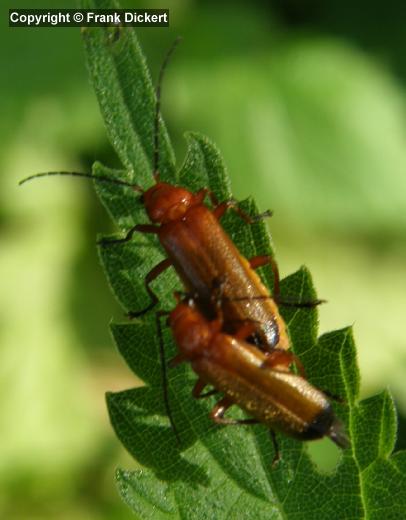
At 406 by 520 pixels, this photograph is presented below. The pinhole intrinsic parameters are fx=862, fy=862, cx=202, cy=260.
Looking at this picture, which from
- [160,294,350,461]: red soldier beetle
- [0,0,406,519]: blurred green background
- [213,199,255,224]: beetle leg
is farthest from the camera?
[0,0,406,519]: blurred green background

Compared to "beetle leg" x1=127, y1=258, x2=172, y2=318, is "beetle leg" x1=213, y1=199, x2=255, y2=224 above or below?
above

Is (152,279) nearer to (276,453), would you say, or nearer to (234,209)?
(234,209)

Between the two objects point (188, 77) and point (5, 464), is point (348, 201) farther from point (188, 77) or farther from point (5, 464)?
point (5, 464)

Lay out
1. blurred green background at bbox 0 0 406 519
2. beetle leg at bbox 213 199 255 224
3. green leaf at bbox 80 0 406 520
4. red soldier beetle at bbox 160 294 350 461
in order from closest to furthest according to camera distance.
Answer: green leaf at bbox 80 0 406 520
red soldier beetle at bbox 160 294 350 461
beetle leg at bbox 213 199 255 224
blurred green background at bbox 0 0 406 519

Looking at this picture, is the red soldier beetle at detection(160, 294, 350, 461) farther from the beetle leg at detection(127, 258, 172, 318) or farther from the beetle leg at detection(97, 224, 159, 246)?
the beetle leg at detection(97, 224, 159, 246)

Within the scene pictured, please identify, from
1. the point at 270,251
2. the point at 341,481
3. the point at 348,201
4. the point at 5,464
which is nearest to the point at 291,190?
the point at 348,201

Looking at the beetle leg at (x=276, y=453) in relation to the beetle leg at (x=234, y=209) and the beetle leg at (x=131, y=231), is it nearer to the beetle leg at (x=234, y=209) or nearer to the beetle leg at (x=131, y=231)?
the beetle leg at (x=234, y=209)

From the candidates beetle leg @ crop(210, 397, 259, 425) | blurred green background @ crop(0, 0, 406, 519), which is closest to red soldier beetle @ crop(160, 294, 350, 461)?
beetle leg @ crop(210, 397, 259, 425)
